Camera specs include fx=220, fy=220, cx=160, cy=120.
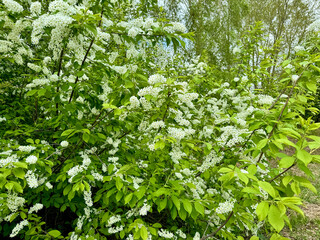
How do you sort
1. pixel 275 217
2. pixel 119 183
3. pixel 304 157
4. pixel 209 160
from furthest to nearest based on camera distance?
pixel 209 160, pixel 119 183, pixel 304 157, pixel 275 217

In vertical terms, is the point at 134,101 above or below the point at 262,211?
above

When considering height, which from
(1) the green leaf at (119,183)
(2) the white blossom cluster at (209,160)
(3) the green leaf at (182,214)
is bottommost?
(3) the green leaf at (182,214)

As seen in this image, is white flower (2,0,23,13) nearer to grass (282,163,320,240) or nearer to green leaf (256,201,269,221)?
green leaf (256,201,269,221)

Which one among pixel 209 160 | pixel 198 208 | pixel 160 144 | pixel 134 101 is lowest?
pixel 198 208

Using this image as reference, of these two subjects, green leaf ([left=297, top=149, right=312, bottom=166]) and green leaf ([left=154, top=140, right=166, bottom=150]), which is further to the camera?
green leaf ([left=154, top=140, right=166, bottom=150])

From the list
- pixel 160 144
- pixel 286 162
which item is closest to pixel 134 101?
pixel 160 144

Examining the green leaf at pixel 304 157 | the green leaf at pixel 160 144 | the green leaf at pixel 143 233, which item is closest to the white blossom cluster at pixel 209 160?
the green leaf at pixel 160 144

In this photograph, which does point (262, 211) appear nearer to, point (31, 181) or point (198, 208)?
point (198, 208)

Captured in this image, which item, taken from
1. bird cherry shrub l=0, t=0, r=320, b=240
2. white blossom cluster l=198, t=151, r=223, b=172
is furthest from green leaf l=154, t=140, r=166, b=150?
white blossom cluster l=198, t=151, r=223, b=172

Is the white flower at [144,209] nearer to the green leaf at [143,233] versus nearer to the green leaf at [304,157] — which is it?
the green leaf at [143,233]

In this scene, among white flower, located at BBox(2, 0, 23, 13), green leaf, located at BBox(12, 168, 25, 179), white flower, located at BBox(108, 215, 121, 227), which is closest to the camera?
green leaf, located at BBox(12, 168, 25, 179)

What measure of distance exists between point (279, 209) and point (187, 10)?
331 inches

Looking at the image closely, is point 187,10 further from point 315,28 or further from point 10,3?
point 10,3

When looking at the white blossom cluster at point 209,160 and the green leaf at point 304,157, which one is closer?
the green leaf at point 304,157
